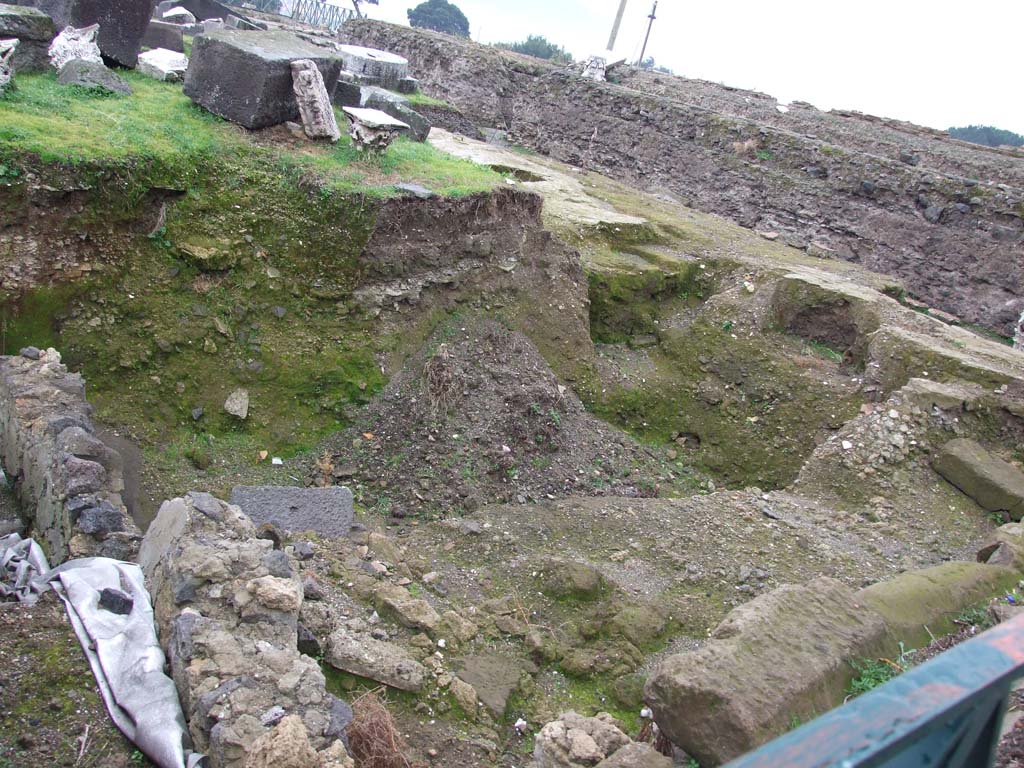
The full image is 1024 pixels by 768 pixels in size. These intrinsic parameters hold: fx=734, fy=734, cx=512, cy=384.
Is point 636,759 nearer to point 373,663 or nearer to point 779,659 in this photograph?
point 779,659

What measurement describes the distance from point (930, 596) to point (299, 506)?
390 centimetres

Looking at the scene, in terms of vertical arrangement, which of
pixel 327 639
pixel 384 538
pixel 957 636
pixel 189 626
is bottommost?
pixel 384 538

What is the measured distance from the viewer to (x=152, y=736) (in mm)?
→ 2645

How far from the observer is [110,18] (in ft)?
25.4

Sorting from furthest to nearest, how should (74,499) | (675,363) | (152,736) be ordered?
1. (675,363)
2. (74,499)
3. (152,736)

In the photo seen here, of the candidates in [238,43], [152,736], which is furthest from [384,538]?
[238,43]

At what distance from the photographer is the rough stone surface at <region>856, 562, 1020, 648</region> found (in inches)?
136

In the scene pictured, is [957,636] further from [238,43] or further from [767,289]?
[238,43]

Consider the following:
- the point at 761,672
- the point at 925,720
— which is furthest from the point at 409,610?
the point at 925,720

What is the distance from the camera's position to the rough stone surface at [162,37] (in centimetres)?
953

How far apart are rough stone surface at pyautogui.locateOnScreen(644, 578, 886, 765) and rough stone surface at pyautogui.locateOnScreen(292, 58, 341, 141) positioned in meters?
6.09

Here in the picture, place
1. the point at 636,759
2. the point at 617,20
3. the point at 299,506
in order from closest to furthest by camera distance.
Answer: the point at 636,759
the point at 299,506
the point at 617,20

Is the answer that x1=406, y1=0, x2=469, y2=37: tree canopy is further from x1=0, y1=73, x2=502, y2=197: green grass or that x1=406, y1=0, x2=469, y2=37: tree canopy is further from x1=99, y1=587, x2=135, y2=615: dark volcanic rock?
x1=99, y1=587, x2=135, y2=615: dark volcanic rock

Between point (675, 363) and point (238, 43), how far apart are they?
18.3ft
